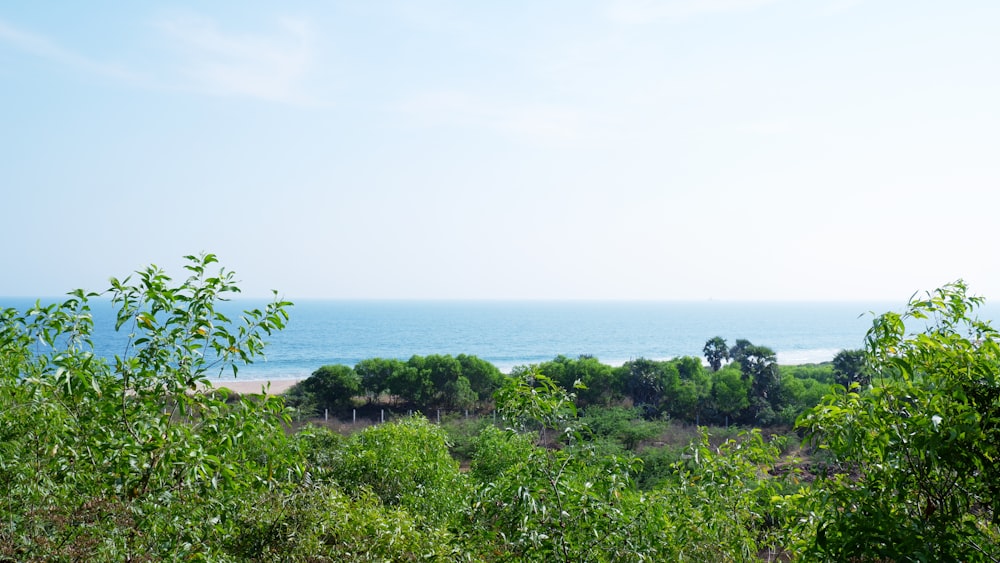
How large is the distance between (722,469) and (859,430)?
7.37ft

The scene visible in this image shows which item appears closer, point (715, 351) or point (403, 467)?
point (403, 467)

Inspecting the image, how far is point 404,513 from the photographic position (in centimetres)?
632

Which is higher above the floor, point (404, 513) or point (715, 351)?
point (404, 513)

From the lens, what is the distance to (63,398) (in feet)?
14.1

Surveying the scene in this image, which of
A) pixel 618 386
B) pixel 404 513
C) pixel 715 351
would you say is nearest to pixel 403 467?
pixel 404 513

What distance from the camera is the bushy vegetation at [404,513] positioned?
342cm

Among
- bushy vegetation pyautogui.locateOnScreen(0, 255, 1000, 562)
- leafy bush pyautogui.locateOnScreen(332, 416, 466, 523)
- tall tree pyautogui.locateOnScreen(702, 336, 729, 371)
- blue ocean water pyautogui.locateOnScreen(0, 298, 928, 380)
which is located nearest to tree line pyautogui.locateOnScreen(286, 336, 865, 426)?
tall tree pyautogui.locateOnScreen(702, 336, 729, 371)

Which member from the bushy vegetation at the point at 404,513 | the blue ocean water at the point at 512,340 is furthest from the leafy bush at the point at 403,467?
the blue ocean water at the point at 512,340

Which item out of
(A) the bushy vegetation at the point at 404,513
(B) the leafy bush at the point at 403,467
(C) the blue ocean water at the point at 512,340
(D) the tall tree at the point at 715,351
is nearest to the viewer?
(A) the bushy vegetation at the point at 404,513

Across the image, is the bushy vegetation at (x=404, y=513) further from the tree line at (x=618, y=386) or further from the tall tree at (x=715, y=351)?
the tall tree at (x=715, y=351)

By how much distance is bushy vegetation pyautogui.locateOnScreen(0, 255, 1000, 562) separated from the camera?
11.2ft

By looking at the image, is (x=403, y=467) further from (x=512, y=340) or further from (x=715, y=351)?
(x=512, y=340)

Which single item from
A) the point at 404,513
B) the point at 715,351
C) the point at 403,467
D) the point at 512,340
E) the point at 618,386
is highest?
the point at 404,513

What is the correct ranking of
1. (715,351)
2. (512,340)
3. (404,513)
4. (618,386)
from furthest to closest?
(512,340), (715,351), (618,386), (404,513)
